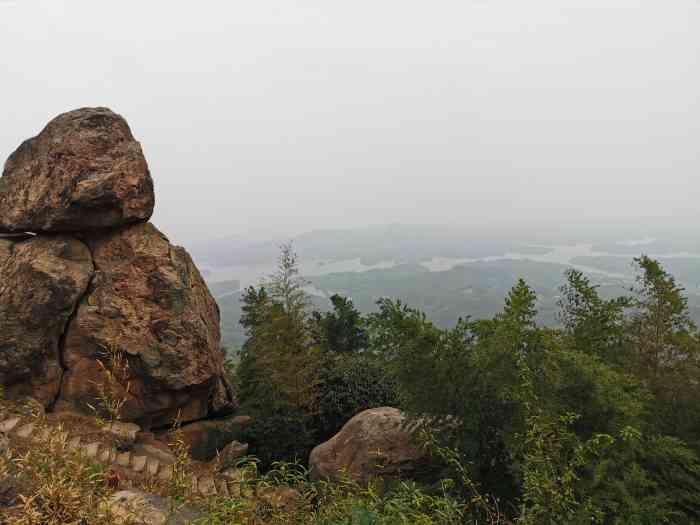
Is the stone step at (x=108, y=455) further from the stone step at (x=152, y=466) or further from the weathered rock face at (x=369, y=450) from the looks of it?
the weathered rock face at (x=369, y=450)

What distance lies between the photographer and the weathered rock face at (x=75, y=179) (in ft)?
38.8

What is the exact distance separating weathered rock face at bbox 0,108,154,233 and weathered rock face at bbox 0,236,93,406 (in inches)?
43.0

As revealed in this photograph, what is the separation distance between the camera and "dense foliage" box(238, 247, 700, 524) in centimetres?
554

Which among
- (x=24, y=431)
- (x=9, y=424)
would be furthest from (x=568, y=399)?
(x=9, y=424)

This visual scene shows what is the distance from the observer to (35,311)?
11.1m

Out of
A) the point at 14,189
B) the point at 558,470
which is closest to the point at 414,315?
the point at 558,470

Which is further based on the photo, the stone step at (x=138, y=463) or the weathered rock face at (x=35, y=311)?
the weathered rock face at (x=35, y=311)

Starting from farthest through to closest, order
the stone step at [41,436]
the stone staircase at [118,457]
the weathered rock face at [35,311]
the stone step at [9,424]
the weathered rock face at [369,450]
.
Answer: the weathered rock face at [35,311]
the weathered rock face at [369,450]
the stone staircase at [118,457]
the stone step at [9,424]
the stone step at [41,436]

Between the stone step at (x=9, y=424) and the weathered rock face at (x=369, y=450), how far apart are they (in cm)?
763

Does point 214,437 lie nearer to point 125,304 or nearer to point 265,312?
point 265,312

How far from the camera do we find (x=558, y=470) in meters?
6.11

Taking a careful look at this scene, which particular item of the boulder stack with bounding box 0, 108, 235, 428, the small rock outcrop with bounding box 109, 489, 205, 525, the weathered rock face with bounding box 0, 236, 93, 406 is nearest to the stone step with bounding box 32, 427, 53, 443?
the small rock outcrop with bounding box 109, 489, 205, 525

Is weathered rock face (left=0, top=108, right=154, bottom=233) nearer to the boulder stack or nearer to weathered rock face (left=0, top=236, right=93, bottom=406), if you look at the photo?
the boulder stack

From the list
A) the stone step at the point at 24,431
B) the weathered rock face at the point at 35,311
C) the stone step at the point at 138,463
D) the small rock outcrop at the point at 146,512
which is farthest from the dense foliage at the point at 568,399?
the weathered rock face at the point at 35,311
